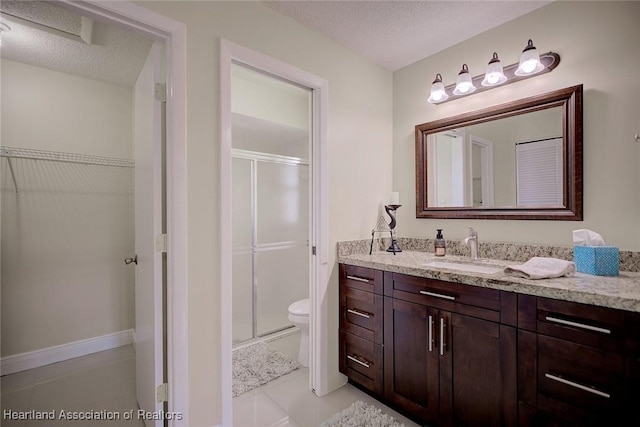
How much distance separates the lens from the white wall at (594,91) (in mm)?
1514

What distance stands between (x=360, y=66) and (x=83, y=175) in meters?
2.61

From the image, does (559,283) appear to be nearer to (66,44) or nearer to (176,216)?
(176,216)

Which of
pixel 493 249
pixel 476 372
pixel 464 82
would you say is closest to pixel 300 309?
pixel 476 372

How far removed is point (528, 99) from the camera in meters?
1.83

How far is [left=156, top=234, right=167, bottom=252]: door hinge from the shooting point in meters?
1.47

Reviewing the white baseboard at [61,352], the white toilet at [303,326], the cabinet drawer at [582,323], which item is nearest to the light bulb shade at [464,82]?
the cabinet drawer at [582,323]

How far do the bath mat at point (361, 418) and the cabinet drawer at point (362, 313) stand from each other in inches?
16.2

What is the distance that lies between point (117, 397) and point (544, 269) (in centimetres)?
271

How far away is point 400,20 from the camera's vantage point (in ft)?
6.20

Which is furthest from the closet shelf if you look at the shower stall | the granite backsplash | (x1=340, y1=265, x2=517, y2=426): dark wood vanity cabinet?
(x1=340, y1=265, x2=517, y2=426): dark wood vanity cabinet

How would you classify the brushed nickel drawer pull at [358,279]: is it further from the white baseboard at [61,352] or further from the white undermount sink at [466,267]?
the white baseboard at [61,352]

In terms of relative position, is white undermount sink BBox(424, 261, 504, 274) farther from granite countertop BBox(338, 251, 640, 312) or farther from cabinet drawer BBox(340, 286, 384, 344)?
cabinet drawer BBox(340, 286, 384, 344)

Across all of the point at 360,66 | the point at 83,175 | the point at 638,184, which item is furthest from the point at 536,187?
the point at 83,175

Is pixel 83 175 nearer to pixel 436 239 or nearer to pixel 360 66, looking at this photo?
pixel 360 66
